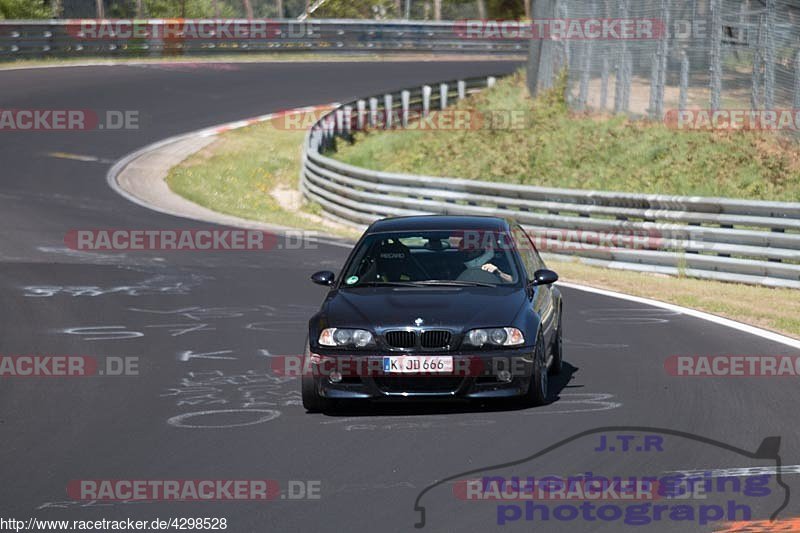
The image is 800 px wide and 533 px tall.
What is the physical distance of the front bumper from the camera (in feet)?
31.1

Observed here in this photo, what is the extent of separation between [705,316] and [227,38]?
4061 centimetres

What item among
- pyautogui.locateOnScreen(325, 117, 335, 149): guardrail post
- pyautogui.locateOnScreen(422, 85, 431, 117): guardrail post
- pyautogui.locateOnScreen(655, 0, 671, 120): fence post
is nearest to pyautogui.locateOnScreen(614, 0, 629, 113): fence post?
pyautogui.locateOnScreen(655, 0, 671, 120): fence post

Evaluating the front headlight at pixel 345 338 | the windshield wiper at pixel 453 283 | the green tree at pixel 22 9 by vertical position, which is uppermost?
the windshield wiper at pixel 453 283

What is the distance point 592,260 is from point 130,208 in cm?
1096

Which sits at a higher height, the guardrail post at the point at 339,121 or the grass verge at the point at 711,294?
the grass verge at the point at 711,294

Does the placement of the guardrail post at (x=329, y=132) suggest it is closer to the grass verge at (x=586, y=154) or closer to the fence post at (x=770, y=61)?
the grass verge at (x=586, y=154)

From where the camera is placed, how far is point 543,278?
414 inches

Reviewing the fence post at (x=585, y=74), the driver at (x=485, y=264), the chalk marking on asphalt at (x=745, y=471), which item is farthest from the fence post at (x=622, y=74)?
the chalk marking on asphalt at (x=745, y=471)

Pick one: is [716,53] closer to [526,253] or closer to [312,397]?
[526,253]

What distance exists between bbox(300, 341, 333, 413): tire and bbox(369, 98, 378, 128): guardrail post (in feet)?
92.9

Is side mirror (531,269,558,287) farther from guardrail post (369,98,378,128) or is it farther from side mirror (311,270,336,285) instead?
guardrail post (369,98,378,128)

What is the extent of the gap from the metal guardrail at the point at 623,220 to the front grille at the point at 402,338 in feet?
30.3

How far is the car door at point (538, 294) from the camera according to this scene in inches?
410

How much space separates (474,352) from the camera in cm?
948
